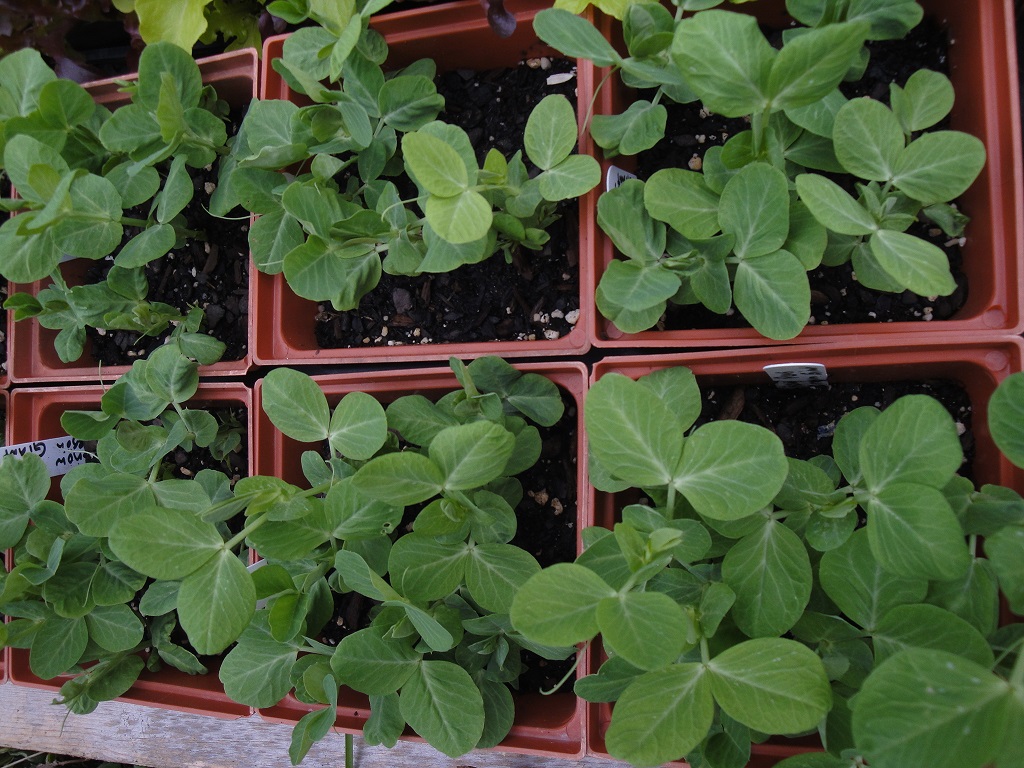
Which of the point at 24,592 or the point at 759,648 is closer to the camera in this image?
the point at 759,648

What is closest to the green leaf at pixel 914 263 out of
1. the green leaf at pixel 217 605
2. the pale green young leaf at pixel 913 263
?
the pale green young leaf at pixel 913 263

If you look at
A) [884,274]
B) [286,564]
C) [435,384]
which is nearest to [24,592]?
[286,564]

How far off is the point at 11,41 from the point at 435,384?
1084mm

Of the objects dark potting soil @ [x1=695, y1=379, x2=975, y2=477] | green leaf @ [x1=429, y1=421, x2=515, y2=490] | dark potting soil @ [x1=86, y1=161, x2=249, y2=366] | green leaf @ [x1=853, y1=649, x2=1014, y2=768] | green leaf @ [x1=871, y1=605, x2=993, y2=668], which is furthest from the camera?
dark potting soil @ [x1=86, y1=161, x2=249, y2=366]

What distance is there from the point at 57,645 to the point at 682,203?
3.69ft

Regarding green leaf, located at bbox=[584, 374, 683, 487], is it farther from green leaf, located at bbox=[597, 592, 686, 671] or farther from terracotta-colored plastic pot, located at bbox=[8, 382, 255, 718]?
terracotta-colored plastic pot, located at bbox=[8, 382, 255, 718]

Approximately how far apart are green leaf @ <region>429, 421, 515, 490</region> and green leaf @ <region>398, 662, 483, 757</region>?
284mm

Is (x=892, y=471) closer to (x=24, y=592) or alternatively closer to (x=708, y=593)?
(x=708, y=593)

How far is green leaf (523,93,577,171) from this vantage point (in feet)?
2.84

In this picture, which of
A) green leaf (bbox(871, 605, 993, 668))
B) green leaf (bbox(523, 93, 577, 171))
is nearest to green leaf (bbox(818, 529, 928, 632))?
green leaf (bbox(871, 605, 993, 668))

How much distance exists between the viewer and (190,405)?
3.76 ft

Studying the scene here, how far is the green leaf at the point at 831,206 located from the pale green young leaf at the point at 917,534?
0.28m

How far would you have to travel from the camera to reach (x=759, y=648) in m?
0.67

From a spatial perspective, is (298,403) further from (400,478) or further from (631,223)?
(631,223)
